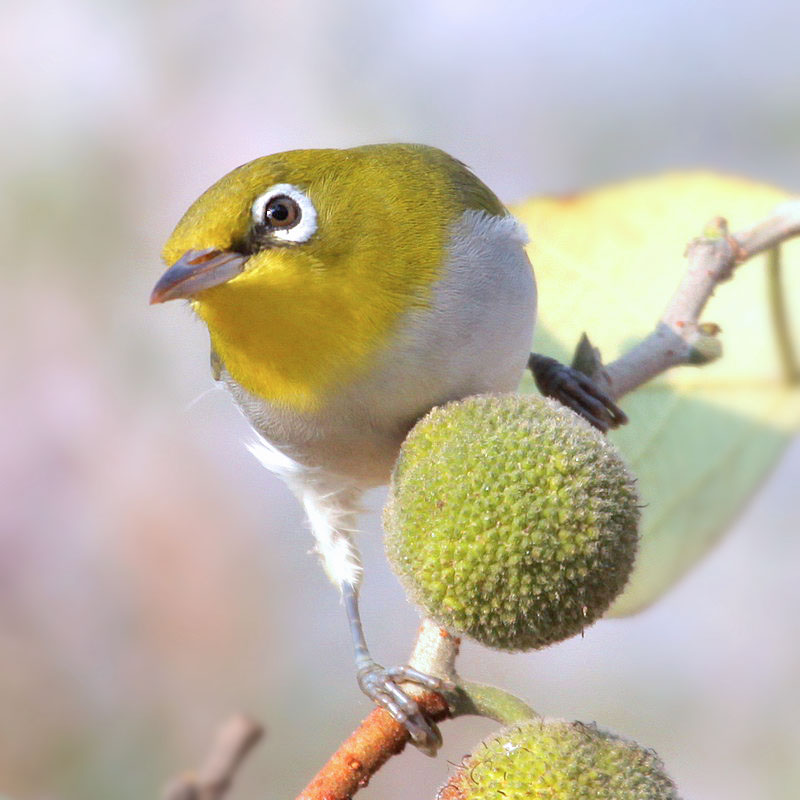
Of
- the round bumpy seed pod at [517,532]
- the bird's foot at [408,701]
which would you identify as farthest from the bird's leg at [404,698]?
the round bumpy seed pod at [517,532]

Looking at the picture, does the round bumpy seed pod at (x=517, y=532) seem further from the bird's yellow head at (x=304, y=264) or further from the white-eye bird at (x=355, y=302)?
the bird's yellow head at (x=304, y=264)

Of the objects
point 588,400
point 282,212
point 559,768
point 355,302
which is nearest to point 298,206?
point 282,212

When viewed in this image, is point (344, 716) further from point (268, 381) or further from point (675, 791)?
point (675, 791)

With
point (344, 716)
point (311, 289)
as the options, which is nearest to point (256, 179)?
point (311, 289)

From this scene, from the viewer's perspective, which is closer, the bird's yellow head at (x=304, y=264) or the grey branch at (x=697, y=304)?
the bird's yellow head at (x=304, y=264)

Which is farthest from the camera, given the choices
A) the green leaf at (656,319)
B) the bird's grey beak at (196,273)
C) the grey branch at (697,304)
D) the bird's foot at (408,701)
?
the green leaf at (656,319)
